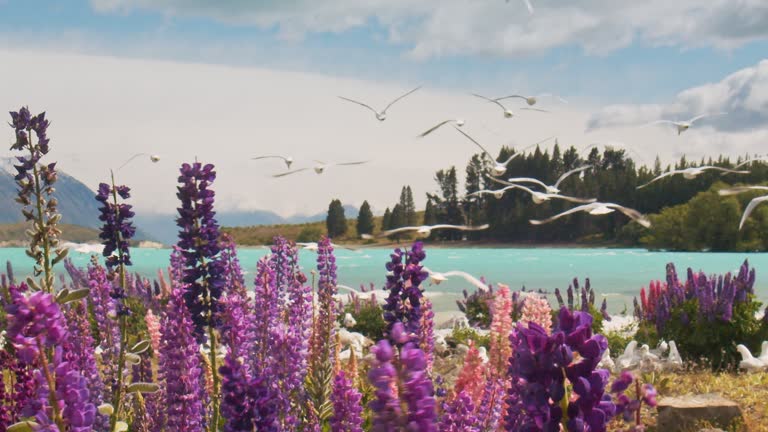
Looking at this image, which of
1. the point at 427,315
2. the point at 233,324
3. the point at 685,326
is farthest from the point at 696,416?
the point at 233,324

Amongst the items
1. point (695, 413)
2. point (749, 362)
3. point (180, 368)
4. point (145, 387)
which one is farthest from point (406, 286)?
point (749, 362)

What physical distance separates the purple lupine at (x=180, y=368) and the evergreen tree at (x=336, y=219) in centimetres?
14134

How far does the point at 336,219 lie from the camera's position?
149 meters

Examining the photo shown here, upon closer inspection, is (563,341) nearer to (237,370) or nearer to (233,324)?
(237,370)

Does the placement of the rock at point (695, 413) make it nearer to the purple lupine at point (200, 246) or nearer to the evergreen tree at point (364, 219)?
the purple lupine at point (200, 246)

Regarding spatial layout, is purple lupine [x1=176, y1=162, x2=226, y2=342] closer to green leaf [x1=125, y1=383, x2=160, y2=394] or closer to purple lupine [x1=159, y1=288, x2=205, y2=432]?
purple lupine [x1=159, y1=288, x2=205, y2=432]

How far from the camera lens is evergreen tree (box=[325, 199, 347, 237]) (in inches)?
5761

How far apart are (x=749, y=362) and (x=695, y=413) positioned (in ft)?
10.1

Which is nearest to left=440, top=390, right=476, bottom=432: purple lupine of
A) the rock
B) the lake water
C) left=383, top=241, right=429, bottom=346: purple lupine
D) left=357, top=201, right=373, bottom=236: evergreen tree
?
left=383, top=241, right=429, bottom=346: purple lupine

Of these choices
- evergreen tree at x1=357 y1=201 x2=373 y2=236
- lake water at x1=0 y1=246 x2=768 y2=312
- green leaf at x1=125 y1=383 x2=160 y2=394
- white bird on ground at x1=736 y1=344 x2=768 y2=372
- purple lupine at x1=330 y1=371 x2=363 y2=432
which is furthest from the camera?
evergreen tree at x1=357 y1=201 x2=373 y2=236

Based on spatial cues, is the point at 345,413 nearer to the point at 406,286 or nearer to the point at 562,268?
the point at 406,286

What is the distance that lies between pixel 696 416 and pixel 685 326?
159 inches

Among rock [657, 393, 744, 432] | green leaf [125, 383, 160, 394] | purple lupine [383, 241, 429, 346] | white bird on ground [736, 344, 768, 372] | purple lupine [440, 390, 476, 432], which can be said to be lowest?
rock [657, 393, 744, 432]

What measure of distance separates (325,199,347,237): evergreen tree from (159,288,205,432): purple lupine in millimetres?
141340
